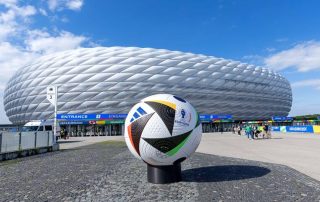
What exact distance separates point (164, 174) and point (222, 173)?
225 centimetres

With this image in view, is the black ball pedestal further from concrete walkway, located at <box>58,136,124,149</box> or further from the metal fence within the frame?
concrete walkway, located at <box>58,136,124,149</box>

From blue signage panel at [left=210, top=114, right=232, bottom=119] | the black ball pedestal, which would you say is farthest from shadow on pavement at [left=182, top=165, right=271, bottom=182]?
blue signage panel at [left=210, top=114, right=232, bottom=119]

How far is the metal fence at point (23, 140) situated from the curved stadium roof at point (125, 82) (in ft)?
162

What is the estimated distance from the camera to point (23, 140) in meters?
17.8

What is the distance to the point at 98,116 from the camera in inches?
2491

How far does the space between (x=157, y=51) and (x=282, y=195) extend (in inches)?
2979

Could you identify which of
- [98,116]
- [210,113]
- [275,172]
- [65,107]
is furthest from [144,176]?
[210,113]

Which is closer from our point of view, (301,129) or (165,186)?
(165,186)

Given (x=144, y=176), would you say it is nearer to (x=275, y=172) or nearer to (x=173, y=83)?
(x=275, y=172)

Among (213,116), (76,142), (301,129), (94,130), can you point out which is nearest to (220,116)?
(213,116)

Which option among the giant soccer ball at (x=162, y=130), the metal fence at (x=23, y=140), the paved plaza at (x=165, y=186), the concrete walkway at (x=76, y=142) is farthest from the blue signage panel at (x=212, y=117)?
the giant soccer ball at (x=162, y=130)

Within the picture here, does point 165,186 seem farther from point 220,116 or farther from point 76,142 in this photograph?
point 220,116

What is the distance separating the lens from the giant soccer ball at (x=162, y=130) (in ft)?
23.8

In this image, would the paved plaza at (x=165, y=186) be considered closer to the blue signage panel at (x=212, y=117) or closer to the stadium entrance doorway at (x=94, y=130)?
the stadium entrance doorway at (x=94, y=130)
